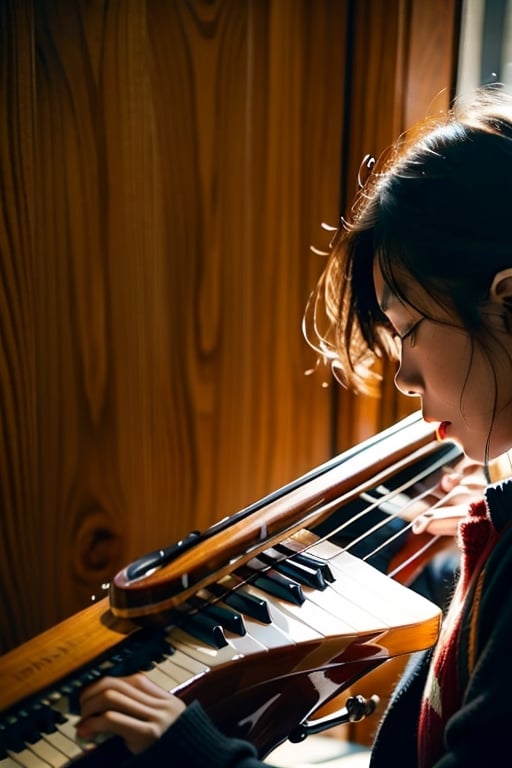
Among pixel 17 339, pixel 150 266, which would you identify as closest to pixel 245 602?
pixel 17 339

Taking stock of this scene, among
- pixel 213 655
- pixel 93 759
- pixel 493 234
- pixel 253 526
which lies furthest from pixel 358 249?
pixel 93 759

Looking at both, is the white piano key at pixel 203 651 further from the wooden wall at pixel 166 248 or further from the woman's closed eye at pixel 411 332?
the wooden wall at pixel 166 248

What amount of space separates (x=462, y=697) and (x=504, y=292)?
37cm

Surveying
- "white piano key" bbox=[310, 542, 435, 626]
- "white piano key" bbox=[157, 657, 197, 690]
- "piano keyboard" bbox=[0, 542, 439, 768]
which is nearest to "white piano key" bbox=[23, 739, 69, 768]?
"piano keyboard" bbox=[0, 542, 439, 768]

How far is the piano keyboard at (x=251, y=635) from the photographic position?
61 centimetres

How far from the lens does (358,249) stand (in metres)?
0.86

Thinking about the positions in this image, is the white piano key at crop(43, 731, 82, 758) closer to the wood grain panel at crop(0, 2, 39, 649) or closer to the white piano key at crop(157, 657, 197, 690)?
the white piano key at crop(157, 657, 197, 690)

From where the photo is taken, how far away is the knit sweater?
2.03 feet

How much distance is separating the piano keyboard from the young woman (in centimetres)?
2

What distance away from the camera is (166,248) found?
123 centimetres

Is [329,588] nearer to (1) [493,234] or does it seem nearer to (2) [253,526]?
(2) [253,526]

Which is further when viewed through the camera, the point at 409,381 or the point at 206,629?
the point at 409,381

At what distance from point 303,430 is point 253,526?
663 millimetres

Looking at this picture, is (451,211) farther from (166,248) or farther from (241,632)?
(166,248)
